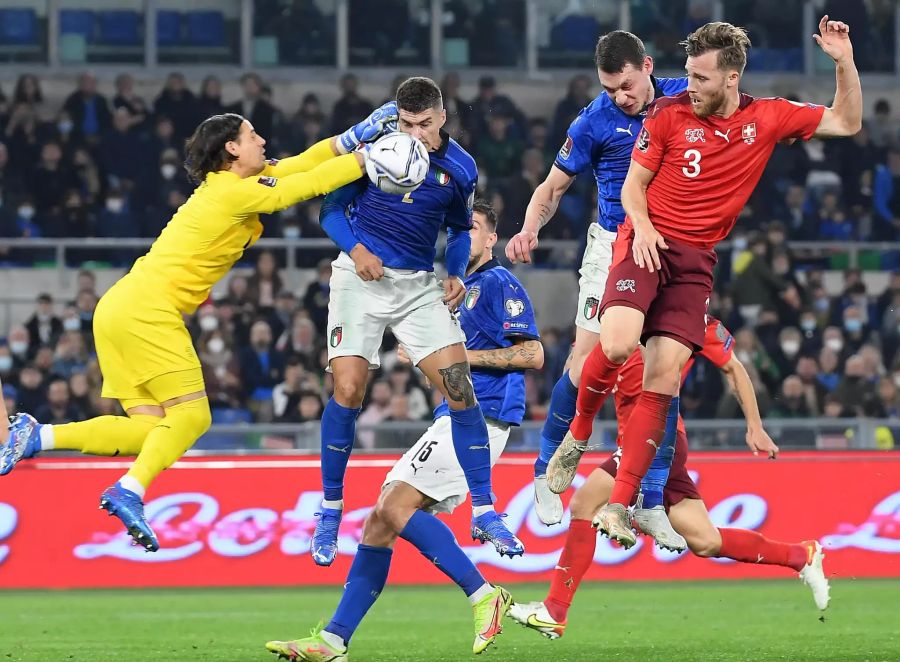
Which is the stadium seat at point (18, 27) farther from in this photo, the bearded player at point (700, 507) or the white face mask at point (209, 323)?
the bearded player at point (700, 507)

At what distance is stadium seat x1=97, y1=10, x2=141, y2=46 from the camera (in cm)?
2006

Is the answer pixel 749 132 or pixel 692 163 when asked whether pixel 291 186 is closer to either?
pixel 692 163

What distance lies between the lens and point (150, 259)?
8.16 metres

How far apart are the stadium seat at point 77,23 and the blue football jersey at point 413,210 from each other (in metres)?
12.9

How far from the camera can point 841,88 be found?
747cm

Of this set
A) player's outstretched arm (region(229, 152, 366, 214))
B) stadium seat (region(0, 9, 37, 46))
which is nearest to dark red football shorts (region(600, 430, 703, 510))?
player's outstretched arm (region(229, 152, 366, 214))

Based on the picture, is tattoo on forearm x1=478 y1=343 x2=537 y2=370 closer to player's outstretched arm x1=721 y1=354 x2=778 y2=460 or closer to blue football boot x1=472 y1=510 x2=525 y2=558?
blue football boot x1=472 y1=510 x2=525 y2=558

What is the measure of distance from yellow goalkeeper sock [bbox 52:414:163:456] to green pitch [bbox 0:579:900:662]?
1227mm

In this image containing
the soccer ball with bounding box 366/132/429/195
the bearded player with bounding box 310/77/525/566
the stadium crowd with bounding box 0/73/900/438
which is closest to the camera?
the soccer ball with bounding box 366/132/429/195

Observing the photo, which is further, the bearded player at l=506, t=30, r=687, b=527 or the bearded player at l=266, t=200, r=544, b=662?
the bearded player at l=506, t=30, r=687, b=527

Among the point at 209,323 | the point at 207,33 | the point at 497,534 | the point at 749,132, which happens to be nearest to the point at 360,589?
the point at 497,534

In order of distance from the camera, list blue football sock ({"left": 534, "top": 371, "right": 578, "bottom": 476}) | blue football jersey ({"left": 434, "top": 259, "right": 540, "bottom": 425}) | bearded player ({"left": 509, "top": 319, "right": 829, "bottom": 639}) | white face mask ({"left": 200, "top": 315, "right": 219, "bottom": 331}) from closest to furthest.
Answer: bearded player ({"left": 509, "top": 319, "right": 829, "bottom": 639}) < blue football jersey ({"left": 434, "top": 259, "right": 540, "bottom": 425}) < blue football sock ({"left": 534, "top": 371, "right": 578, "bottom": 476}) < white face mask ({"left": 200, "top": 315, "right": 219, "bottom": 331})

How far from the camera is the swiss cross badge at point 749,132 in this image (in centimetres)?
761

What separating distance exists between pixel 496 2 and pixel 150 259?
13.4 meters
